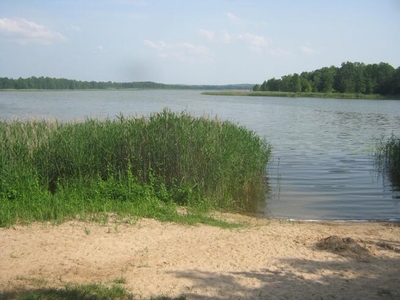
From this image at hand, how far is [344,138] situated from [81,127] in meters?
20.4

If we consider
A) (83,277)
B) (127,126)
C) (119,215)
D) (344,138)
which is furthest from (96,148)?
(344,138)

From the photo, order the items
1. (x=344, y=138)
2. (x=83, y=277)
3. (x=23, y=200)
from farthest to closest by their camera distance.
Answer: (x=344, y=138)
(x=23, y=200)
(x=83, y=277)

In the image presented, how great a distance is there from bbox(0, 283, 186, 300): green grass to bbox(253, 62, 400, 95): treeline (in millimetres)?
73625

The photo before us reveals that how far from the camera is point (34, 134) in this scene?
12.1 meters

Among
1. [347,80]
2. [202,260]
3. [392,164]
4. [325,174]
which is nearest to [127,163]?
[202,260]

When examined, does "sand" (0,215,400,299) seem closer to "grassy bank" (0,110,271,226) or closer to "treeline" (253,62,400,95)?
"grassy bank" (0,110,271,226)

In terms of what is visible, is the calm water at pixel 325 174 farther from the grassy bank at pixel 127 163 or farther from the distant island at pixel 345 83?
the distant island at pixel 345 83

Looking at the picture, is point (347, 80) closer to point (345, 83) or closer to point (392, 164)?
point (345, 83)

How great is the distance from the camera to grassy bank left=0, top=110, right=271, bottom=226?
1062 cm

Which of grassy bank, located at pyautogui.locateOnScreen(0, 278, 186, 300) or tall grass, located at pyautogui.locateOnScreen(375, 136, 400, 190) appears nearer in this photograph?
grassy bank, located at pyautogui.locateOnScreen(0, 278, 186, 300)

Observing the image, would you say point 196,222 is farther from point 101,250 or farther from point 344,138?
point 344,138

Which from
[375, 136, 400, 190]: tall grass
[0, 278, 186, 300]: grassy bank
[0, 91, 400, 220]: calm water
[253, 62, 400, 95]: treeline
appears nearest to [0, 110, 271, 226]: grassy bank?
[0, 91, 400, 220]: calm water

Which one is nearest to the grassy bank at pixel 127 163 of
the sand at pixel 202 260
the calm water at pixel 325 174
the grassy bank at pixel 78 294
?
the calm water at pixel 325 174

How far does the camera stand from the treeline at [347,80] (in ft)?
255
